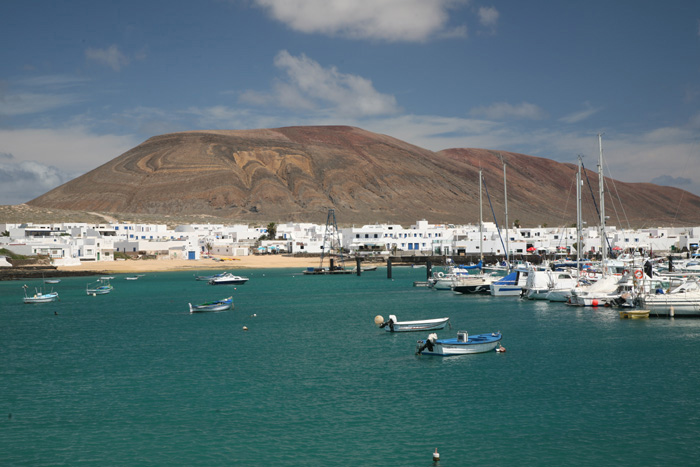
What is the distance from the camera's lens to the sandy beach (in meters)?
129

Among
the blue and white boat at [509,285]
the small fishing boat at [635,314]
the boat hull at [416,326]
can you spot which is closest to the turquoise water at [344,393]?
the small fishing boat at [635,314]

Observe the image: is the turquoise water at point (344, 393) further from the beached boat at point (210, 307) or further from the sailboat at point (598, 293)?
the beached boat at point (210, 307)

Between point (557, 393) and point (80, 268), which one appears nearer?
point (557, 393)

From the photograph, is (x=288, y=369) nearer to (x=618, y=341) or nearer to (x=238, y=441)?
(x=238, y=441)

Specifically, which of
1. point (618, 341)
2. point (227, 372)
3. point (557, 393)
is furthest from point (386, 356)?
point (618, 341)

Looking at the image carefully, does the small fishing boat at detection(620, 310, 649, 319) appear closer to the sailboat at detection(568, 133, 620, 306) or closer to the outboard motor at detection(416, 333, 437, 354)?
the sailboat at detection(568, 133, 620, 306)

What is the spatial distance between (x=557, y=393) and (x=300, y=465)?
1283 centimetres

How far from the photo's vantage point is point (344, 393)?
3077 cm

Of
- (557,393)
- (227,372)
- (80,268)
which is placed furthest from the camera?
(80,268)

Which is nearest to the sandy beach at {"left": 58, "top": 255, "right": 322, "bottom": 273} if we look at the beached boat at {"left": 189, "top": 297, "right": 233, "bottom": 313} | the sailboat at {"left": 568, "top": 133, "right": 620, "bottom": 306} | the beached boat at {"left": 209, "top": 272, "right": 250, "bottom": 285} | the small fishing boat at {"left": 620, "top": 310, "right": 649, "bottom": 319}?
the beached boat at {"left": 209, "top": 272, "right": 250, "bottom": 285}

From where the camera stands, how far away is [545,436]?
2422 centimetres

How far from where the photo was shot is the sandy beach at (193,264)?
12862cm

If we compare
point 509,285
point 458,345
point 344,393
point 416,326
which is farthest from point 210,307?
point 344,393

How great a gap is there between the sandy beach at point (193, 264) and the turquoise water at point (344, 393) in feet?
243
